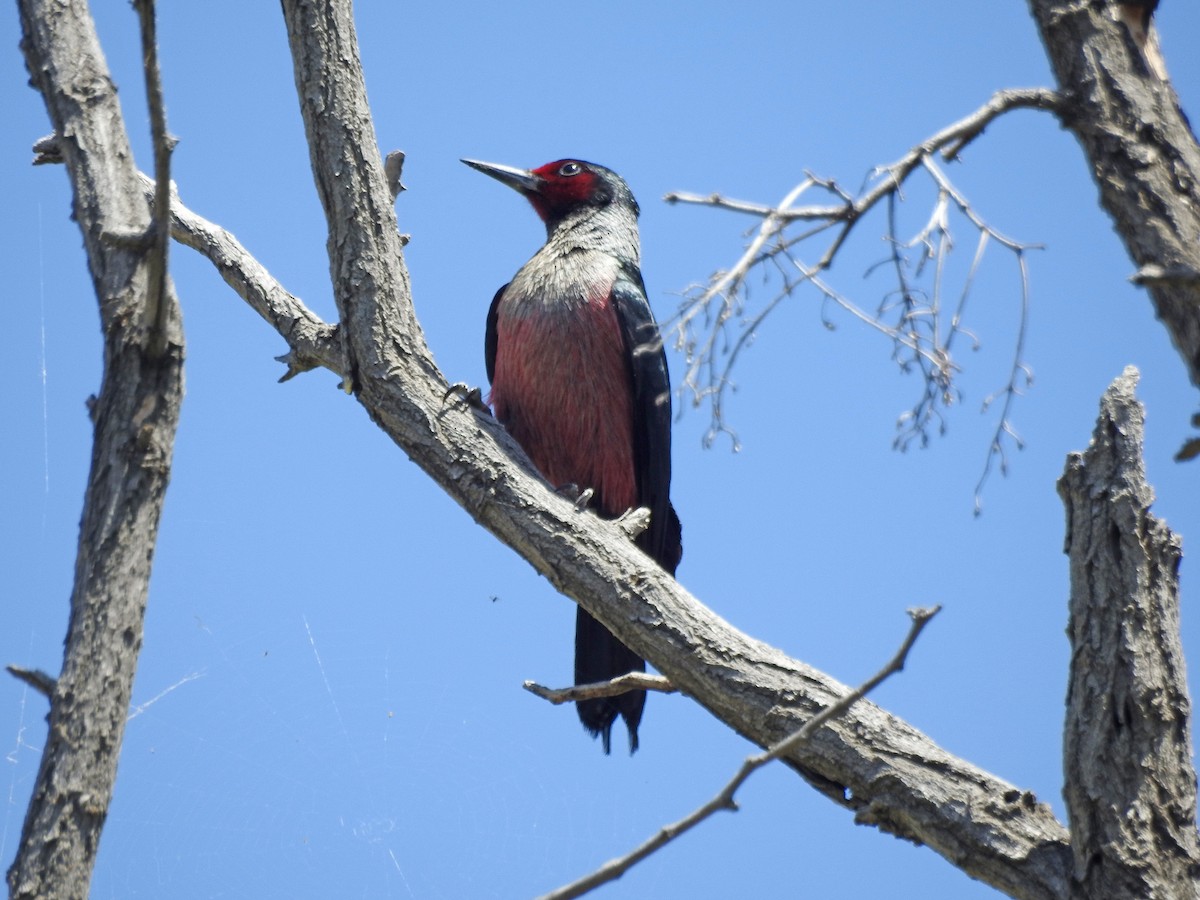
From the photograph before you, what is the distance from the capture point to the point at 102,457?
2.28 meters

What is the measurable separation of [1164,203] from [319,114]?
2.20m

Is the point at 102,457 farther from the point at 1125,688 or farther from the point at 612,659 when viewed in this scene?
the point at 612,659

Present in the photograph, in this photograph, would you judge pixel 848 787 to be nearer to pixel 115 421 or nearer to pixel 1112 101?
pixel 1112 101

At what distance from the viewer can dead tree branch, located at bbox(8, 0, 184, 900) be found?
2.06m

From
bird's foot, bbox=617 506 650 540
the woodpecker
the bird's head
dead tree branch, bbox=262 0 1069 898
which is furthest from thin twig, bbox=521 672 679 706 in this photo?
the bird's head

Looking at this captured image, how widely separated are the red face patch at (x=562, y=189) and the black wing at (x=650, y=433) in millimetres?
833

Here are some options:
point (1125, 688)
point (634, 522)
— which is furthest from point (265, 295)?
point (1125, 688)

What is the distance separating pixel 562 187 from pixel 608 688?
10.7 ft

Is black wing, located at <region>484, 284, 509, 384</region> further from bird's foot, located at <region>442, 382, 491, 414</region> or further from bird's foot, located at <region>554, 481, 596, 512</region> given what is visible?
bird's foot, located at <region>442, 382, 491, 414</region>

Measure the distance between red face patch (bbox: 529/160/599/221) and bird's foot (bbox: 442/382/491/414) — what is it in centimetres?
241

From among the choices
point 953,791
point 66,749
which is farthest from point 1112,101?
point 66,749

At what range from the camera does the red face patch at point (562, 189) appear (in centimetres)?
602

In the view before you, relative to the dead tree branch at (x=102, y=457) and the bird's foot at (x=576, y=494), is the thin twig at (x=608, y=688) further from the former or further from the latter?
the dead tree branch at (x=102, y=457)

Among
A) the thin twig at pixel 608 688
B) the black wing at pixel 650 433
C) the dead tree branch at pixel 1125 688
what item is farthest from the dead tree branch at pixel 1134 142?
the black wing at pixel 650 433
